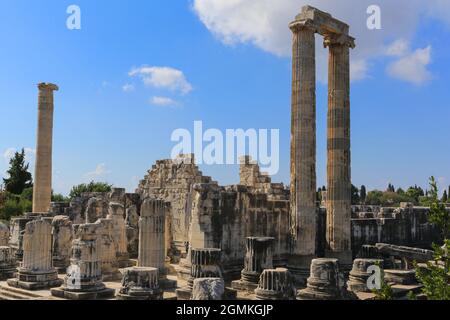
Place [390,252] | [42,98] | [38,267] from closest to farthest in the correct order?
1. [38,267]
2. [390,252]
3. [42,98]

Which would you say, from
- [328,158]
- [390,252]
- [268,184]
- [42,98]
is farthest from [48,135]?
[390,252]

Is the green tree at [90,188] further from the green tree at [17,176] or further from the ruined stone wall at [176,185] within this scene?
the ruined stone wall at [176,185]

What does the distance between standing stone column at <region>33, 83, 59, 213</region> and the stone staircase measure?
1587 centimetres

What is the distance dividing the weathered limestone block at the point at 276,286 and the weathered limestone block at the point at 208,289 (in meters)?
2.23

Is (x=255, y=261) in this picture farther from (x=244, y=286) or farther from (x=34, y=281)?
(x=34, y=281)

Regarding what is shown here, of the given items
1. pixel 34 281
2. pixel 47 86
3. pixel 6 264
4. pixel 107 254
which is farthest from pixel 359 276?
pixel 47 86

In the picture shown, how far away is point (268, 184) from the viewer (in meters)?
28.7

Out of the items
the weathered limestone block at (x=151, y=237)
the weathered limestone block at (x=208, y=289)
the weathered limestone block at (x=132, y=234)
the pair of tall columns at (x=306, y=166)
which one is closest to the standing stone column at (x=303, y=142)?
the pair of tall columns at (x=306, y=166)

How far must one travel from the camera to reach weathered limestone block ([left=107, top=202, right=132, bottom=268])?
18906 mm
